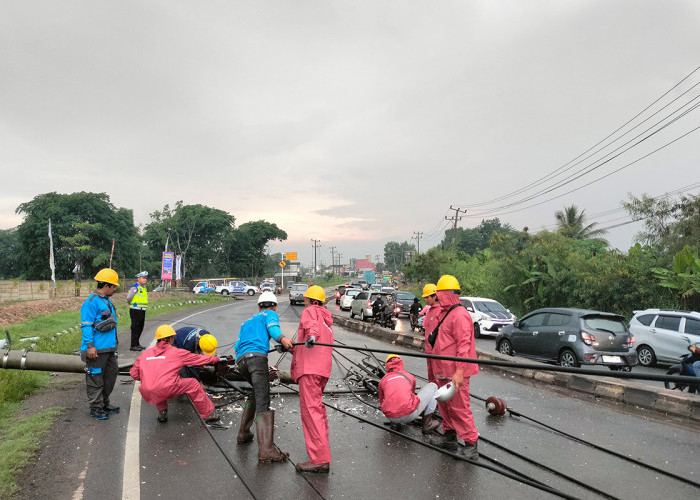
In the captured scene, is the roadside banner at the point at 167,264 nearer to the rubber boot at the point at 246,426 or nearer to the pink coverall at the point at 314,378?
the rubber boot at the point at 246,426

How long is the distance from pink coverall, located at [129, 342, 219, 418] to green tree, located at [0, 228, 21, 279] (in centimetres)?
8151

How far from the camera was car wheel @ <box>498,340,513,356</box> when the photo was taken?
1315cm

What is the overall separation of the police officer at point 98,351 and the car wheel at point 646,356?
1273cm

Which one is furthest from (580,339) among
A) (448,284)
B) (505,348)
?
(448,284)

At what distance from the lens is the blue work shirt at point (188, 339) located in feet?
24.3

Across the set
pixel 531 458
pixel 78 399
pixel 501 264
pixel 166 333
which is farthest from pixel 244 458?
pixel 501 264

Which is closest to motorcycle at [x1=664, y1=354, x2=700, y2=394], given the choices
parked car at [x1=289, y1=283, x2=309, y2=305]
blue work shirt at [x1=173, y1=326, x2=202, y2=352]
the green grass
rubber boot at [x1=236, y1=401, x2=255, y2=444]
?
rubber boot at [x1=236, y1=401, x2=255, y2=444]

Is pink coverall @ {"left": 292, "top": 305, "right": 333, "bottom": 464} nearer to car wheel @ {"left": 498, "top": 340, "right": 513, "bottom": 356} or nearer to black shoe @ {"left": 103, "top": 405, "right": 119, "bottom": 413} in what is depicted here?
black shoe @ {"left": 103, "top": 405, "right": 119, "bottom": 413}

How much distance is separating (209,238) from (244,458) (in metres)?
73.1

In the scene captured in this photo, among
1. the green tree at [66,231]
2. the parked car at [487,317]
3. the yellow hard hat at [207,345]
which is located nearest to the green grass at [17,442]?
the yellow hard hat at [207,345]

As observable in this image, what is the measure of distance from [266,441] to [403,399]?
165 centimetres

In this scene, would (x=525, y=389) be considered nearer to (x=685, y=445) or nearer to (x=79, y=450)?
(x=685, y=445)

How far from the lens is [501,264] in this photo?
91.4ft

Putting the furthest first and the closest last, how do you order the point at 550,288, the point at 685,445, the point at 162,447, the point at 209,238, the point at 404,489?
the point at 209,238 → the point at 550,288 → the point at 685,445 → the point at 162,447 → the point at 404,489
